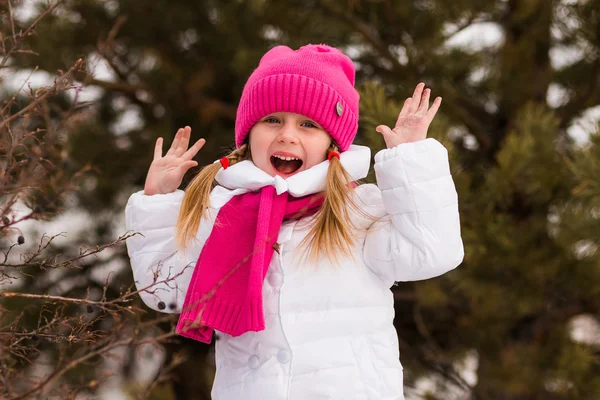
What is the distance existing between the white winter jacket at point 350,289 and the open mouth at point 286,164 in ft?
0.18

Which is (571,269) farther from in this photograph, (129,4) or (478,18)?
(129,4)

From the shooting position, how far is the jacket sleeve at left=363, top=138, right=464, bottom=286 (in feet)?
4.01

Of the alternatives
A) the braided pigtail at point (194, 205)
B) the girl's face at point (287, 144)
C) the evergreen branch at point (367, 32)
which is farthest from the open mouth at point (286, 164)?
the evergreen branch at point (367, 32)

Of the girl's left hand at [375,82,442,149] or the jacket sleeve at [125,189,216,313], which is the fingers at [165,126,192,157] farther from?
the girl's left hand at [375,82,442,149]

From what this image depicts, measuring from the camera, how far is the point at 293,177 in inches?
52.0

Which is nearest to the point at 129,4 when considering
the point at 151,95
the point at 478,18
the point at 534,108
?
the point at 151,95

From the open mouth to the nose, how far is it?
44 mm

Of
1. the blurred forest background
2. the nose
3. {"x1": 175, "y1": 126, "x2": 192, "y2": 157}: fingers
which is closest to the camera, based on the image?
the nose

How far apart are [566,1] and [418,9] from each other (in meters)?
Result: 0.48

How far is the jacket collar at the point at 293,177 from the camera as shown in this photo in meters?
1.31

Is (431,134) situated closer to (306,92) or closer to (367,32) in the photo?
(306,92)

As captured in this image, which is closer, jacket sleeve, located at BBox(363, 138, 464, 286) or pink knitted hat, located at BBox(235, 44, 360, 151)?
jacket sleeve, located at BBox(363, 138, 464, 286)

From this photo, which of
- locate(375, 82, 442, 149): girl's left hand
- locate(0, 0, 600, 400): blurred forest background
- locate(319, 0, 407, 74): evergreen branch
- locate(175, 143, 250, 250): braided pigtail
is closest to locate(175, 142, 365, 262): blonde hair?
locate(175, 143, 250, 250): braided pigtail

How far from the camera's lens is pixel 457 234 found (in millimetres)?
1254
